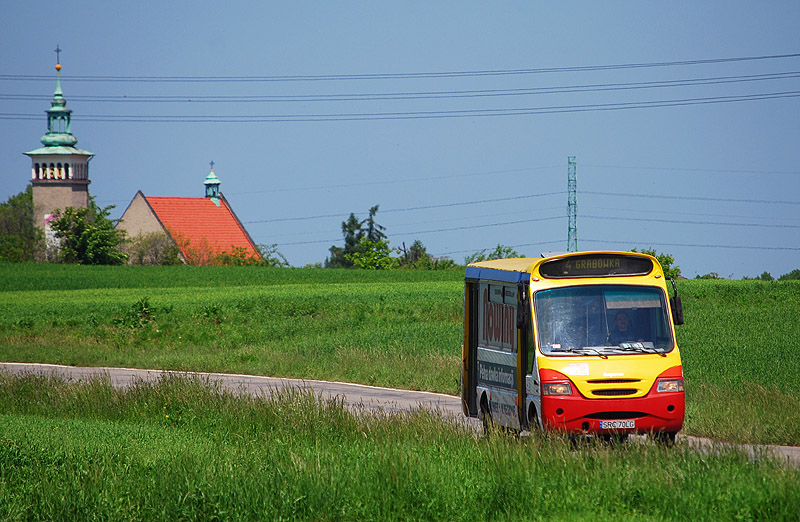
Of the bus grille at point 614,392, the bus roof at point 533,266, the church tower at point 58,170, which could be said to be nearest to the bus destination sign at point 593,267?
the bus roof at point 533,266

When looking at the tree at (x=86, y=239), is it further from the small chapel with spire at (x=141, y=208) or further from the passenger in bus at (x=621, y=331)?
the passenger in bus at (x=621, y=331)

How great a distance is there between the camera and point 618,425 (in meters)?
12.8

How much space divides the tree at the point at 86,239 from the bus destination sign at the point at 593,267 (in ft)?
298

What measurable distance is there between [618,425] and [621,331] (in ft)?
4.50

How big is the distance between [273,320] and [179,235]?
7041 centimetres

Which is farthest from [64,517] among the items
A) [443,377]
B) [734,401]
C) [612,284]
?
[443,377]

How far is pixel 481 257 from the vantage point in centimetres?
7788

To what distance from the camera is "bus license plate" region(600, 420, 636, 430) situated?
503 inches

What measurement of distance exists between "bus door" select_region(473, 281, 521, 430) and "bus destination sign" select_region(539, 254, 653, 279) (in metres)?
0.70

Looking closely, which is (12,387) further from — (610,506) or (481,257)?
(481,257)

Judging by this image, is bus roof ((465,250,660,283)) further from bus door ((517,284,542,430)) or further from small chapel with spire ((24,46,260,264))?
small chapel with spire ((24,46,260,264))

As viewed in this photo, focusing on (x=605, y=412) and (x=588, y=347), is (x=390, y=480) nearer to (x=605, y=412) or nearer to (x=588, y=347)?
(x=605, y=412)

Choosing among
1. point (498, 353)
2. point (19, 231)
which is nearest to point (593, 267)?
point (498, 353)

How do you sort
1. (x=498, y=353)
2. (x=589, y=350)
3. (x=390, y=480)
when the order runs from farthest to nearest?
(x=498, y=353), (x=589, y=350), (x=390, y=480)
